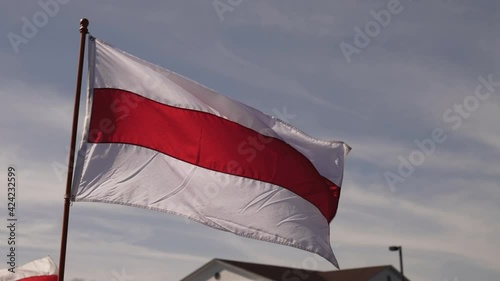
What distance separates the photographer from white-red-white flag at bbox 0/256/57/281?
12938 mm

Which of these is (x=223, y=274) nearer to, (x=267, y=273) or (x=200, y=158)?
(x=267, y=273)

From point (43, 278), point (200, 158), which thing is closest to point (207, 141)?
point (200, 158)

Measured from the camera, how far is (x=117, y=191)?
915 cm

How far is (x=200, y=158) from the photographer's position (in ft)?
32.9

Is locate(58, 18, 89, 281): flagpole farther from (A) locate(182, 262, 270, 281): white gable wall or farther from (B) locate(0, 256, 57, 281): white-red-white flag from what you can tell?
(A) locate(182, 262, 270, 281): white gable wall

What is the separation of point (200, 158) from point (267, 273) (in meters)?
48.1

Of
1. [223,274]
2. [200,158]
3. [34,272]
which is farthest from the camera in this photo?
[223,274]

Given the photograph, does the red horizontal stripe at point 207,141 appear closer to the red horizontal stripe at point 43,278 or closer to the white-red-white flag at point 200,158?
the white-red-white flag at point 200,158

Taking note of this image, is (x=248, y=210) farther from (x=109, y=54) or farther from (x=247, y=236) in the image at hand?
(x=109, y=54)

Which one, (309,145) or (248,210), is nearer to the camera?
(248,210)

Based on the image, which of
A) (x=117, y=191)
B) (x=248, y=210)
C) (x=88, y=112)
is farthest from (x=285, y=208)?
(x=88, y=112)

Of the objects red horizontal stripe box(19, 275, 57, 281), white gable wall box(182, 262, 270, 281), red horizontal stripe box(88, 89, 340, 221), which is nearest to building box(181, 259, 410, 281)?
white gable wall box(182, 262, 270, 281)

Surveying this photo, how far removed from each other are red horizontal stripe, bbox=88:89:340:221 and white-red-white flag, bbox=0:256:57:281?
4.43 meters

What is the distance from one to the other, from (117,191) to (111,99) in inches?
53.7
